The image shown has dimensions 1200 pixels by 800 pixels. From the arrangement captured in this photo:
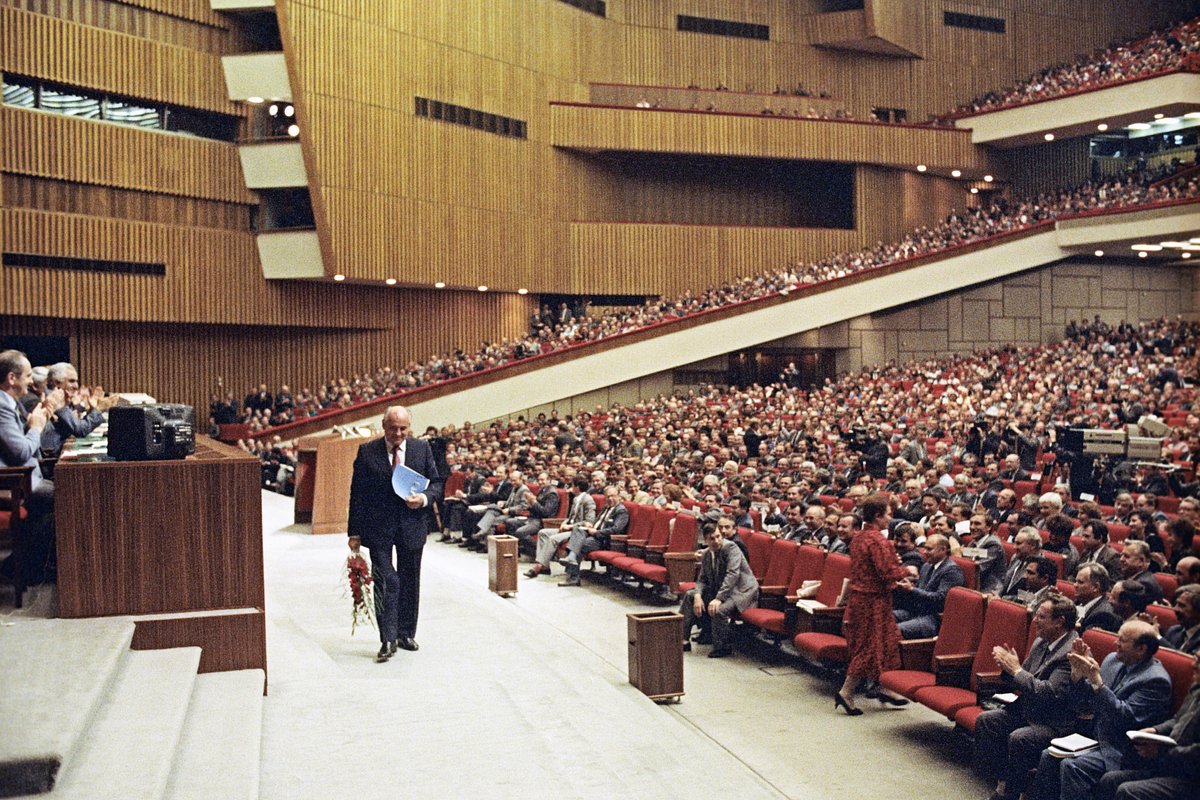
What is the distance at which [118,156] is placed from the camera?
1969 cm

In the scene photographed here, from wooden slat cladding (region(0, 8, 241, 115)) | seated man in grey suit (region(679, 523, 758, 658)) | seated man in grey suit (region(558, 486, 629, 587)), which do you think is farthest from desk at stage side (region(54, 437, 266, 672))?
wooden slat cladding (region(0, 8, 241, 115))

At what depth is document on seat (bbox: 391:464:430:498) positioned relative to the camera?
5367 millimetres

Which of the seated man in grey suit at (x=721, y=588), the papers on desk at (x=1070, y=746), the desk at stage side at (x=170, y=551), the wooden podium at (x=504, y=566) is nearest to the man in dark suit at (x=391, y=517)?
the desk at stage side at (x=170, y=551)

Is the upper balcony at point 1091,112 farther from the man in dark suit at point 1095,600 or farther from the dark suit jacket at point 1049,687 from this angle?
the dark suit jacket at point 1049,687

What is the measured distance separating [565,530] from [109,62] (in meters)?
13.5

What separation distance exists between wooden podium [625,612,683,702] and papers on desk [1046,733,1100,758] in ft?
7.10

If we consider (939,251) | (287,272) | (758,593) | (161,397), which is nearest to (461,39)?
(287,272)

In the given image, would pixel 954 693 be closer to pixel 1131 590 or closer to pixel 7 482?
pixel 1131 590

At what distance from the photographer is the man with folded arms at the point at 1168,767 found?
3.57 meters

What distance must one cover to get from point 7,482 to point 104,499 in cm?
32

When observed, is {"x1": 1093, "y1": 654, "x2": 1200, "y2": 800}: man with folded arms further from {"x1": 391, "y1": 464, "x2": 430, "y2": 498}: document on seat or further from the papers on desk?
{"x1": 391, "y1": 464, "x2": 430, "y2": 498}: document on seat

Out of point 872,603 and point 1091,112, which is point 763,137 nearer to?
point 1091,112

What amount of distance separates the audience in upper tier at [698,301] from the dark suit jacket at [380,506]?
15.0 meters

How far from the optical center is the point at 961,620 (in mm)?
5641
